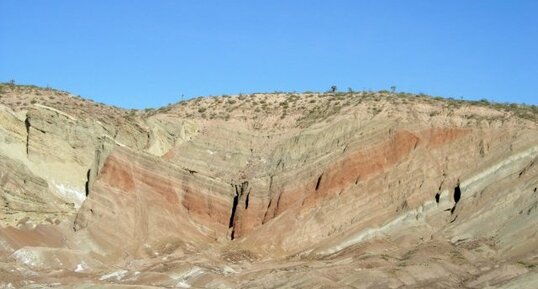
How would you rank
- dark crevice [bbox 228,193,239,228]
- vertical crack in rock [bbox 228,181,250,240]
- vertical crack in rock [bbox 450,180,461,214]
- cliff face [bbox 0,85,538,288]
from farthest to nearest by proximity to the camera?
dark crevice [bbox 228,193,239,228]
vertical crack in rock [bbox 228,181,250,240]
vertical crack in rock [bbox 450,180,461,214]
cliff face [bbox 0,85,538,288]

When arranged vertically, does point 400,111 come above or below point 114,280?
above

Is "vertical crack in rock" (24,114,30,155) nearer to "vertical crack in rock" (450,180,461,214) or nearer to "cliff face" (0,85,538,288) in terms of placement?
"cliff face" (0,85,538,288)

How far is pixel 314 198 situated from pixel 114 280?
13239 mm

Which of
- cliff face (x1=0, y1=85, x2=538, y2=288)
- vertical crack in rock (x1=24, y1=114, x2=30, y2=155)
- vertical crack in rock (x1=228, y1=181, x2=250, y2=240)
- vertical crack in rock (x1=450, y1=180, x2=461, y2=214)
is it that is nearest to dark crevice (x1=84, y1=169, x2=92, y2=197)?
cliff face (x1=0, y1=85, x2=538, y2=288)

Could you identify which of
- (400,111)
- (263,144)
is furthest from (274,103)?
(400,111)

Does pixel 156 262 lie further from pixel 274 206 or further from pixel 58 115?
pixel 58 115

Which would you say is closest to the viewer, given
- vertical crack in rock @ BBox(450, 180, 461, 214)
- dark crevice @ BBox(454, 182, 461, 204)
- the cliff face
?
the cliff face

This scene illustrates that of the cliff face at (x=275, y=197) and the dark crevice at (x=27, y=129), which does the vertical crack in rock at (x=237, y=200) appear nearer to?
the cliff face at (x=275, y=197)

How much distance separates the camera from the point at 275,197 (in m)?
57.5

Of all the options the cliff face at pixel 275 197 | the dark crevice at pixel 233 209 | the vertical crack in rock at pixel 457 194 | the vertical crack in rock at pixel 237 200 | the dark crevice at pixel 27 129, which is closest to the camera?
the cliff face at pixel 275 197

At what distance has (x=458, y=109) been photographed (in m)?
58.2

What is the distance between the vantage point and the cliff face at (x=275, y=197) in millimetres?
47500

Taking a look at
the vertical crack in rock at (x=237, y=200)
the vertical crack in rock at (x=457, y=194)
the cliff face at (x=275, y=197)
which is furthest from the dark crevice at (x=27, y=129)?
the vertical crack in rock at (x=457, y=194)

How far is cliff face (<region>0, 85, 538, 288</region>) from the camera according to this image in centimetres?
4750
